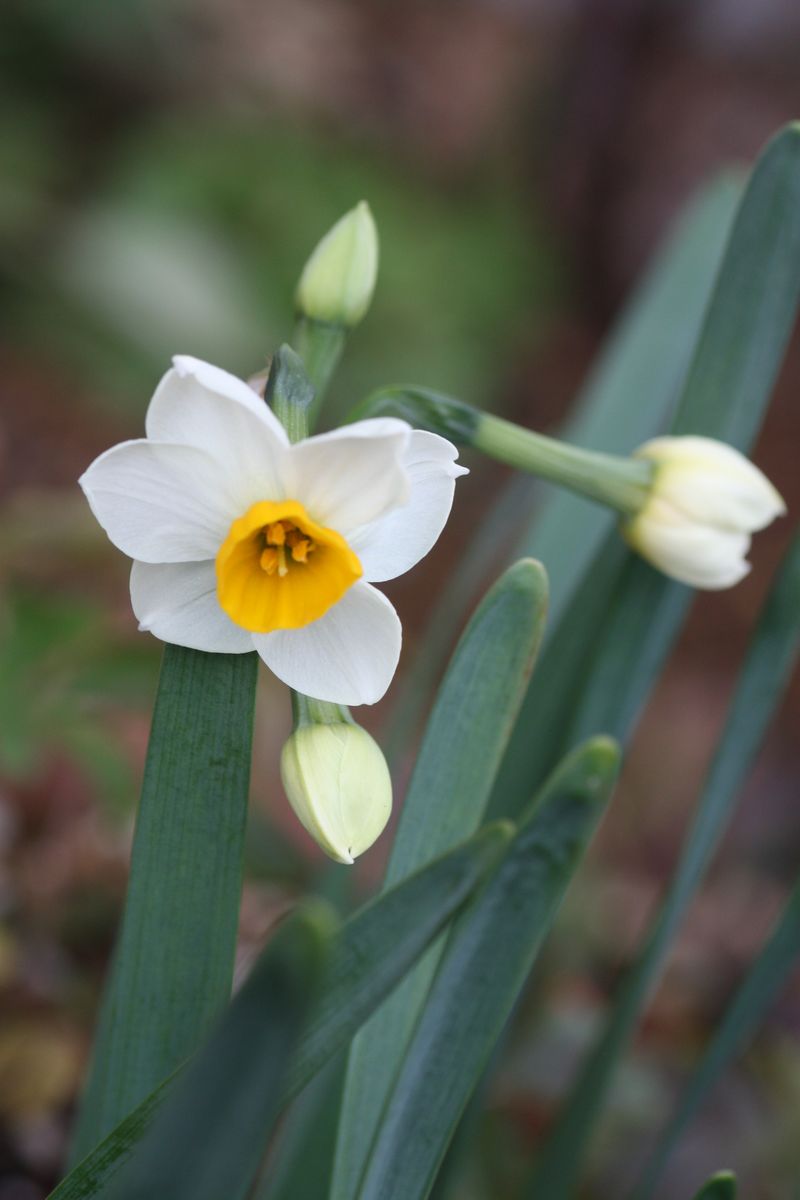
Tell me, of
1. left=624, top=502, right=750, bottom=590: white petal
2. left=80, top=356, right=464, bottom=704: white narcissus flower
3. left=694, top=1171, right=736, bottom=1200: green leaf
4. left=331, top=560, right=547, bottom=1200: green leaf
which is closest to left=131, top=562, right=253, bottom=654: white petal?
left=80, top=356, right=464, bottom=704: white narcissus flower

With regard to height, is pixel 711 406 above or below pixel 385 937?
above

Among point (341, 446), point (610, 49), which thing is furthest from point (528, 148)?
point (341, 446)

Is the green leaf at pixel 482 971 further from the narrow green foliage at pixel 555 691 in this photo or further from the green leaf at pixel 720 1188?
the narrow green foliage at pixel 555 691

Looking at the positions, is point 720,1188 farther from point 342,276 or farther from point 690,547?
point 342,276

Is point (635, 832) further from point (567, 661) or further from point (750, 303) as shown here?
point (750, 303)

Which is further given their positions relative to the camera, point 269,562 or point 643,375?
point 643,375

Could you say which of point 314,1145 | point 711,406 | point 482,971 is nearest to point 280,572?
point 482,971

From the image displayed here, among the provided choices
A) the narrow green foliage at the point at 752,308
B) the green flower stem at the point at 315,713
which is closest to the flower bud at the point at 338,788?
the green flower stem at the point at 315,713

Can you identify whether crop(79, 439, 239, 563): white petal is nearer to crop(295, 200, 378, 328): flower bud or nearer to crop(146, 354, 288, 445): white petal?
crop(146, 354, 288, 445): white petal
